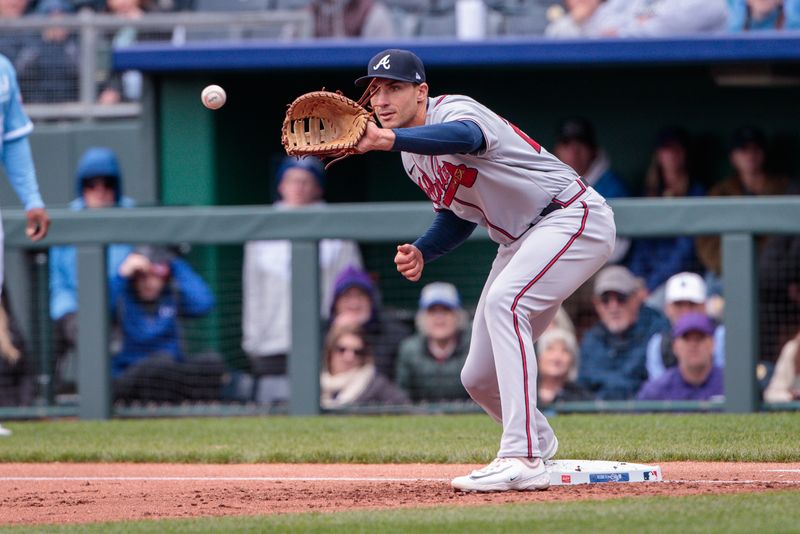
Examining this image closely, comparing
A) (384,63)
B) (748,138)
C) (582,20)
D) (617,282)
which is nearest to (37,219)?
(617,282)

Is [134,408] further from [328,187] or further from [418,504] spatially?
[418,504]

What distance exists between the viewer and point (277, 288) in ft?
30.5

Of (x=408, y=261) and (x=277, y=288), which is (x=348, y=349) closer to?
(x=277, y=288)

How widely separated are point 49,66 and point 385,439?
5.27 meters

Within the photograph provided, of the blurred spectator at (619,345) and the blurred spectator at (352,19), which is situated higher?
the blurred spectator at (352,19)

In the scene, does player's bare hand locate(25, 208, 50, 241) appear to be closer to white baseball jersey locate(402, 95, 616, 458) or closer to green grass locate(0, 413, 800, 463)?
green grass locate(0, 413, 800, 463)

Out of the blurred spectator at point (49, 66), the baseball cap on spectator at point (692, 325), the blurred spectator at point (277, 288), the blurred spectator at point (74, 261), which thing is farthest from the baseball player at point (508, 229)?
the blurred spectator at point (49, 66)

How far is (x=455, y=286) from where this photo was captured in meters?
9.83

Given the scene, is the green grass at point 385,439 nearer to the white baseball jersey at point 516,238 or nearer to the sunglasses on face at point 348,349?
the sunglasses on face at point 348,349

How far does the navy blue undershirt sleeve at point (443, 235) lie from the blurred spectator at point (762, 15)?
5056mm

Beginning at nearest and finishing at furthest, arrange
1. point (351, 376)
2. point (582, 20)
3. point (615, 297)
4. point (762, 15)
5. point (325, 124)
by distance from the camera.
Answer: point (325, 124)
point (615, 297)
point (351, 376)
point (762, 15)
point (582, 20)

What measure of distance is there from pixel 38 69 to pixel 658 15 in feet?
15.9

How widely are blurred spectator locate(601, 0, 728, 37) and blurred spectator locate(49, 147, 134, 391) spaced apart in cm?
377

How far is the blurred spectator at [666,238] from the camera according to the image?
30.0ft
